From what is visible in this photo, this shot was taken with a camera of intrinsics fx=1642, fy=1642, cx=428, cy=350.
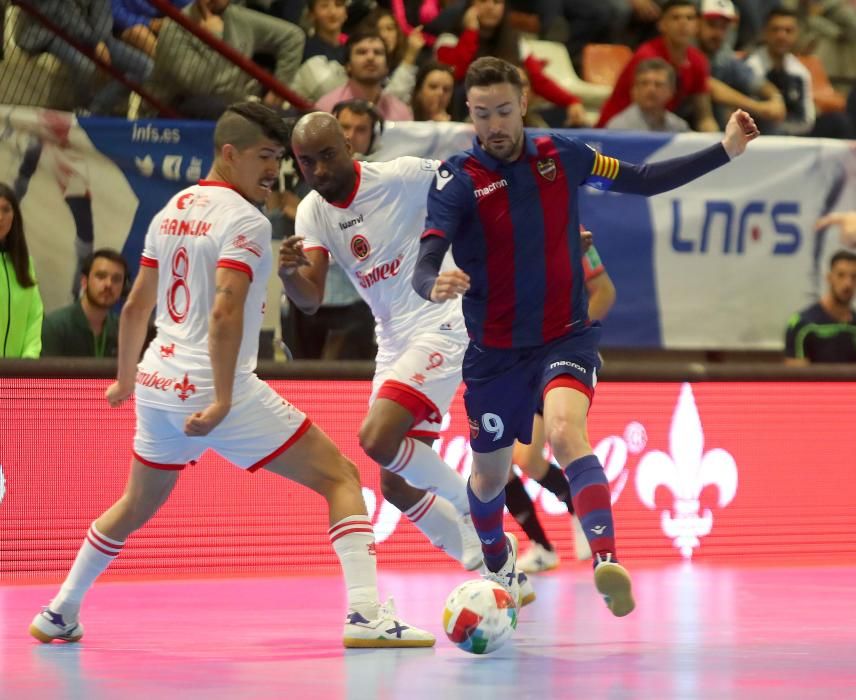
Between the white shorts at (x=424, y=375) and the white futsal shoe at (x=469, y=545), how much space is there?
463 mm

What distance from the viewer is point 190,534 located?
8.92 metres

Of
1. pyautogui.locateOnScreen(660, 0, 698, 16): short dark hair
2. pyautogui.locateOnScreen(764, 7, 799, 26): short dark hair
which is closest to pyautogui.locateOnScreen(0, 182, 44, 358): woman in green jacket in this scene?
pyautogui.locateOnScreen(660, 0, 698, 16): short dark hair

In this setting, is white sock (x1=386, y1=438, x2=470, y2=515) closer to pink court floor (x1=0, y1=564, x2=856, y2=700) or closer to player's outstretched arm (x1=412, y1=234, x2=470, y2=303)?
pink court floor (x1=0, y1=564, x2=856, y2=700)

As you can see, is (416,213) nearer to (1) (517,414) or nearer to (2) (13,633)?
(1) (517,414)

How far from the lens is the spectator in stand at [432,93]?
11.2 m

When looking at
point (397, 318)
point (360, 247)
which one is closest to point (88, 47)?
point (360, 247)

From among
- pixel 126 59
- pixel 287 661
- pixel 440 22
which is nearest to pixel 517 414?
pixel 287 661

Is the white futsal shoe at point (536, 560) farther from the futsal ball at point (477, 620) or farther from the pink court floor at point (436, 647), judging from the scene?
the futsal ball at point (477, 620)

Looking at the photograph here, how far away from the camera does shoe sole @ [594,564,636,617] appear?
5.42 metres

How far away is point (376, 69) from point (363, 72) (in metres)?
0.09

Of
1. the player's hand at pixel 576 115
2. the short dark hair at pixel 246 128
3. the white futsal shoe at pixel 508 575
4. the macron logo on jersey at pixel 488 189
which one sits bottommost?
the white futsal shoe at pixel 508 575

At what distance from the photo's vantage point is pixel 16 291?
9.06 m

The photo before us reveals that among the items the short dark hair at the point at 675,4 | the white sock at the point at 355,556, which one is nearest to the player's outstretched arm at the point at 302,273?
the white sock at the point at 355,556

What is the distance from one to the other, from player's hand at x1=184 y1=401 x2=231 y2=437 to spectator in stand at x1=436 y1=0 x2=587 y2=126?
21.9ft
